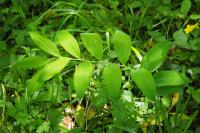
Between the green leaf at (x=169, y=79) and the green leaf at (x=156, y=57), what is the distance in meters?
0.11

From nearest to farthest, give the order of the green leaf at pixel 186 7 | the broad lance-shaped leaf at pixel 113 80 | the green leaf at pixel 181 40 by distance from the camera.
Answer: the broad lance-shaped leaf at pixel 113 80
the green leaf at pixel 181 40
the green leaf at pixel 186 7

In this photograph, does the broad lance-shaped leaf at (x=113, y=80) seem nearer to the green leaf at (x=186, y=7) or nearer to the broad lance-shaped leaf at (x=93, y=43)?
the broad lance-shaped leaf at (x=93, y=43)

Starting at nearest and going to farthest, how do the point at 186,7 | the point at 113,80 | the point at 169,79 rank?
the point at 113,80 < the point at 169,79 < the point at 186,7

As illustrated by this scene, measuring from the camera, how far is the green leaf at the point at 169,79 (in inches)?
55.2

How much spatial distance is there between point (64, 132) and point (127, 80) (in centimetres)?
46

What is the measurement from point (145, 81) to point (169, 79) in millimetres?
234

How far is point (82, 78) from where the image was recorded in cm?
126

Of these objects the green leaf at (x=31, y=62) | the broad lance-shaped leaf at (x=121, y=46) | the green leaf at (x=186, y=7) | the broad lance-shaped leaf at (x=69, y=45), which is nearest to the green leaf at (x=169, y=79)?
the broad lance-shaped leaf at (x=121, y=46)

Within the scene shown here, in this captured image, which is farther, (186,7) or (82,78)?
(186,7)

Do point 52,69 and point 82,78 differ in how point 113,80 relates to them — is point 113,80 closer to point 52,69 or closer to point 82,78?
point 82,78

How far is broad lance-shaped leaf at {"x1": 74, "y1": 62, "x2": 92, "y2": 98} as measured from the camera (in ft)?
4.06

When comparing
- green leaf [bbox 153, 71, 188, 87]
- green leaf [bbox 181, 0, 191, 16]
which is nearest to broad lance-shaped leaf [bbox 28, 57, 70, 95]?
green leaf [bbox 153, 71, 188, 87]

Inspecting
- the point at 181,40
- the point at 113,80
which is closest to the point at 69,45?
the point at 113,80

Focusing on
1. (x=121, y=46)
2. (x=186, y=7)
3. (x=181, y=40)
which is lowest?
(x=121, y=46)
